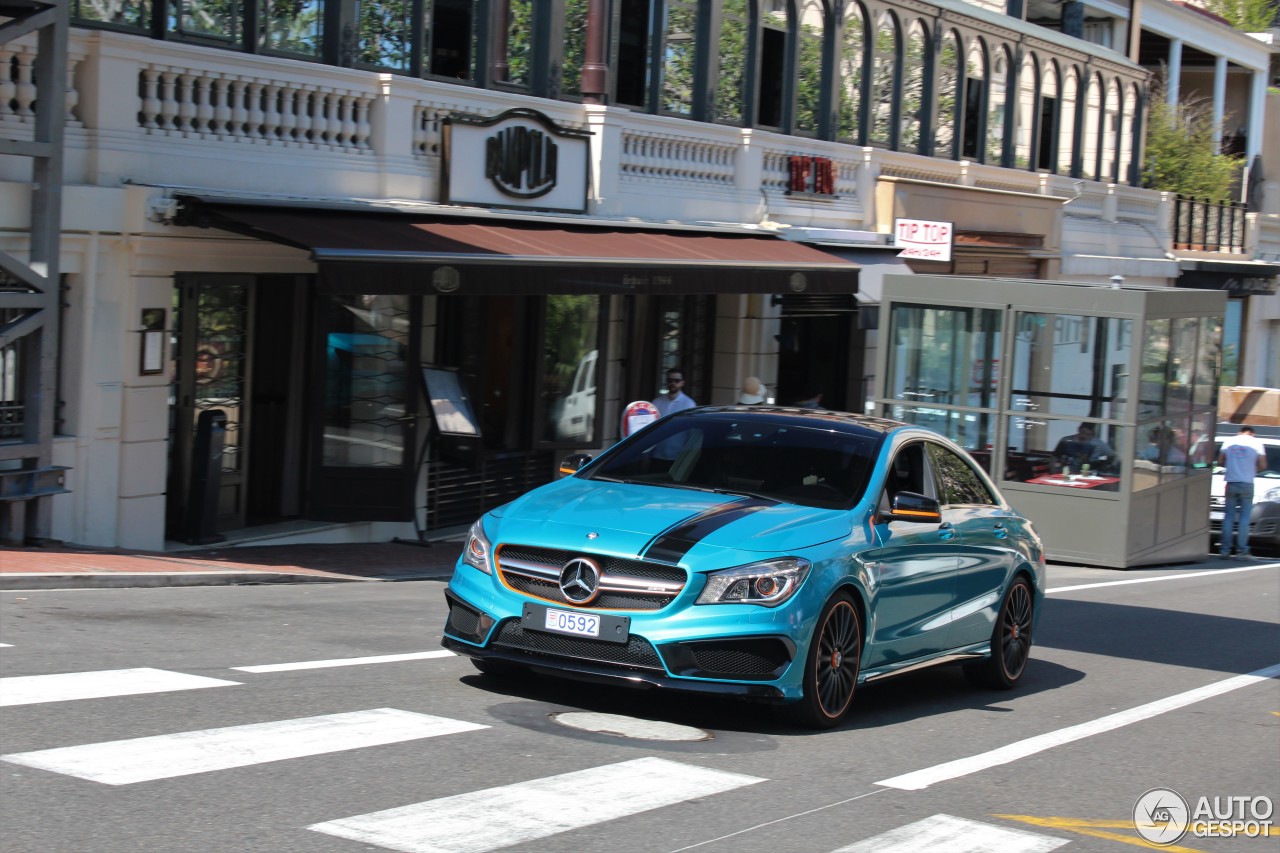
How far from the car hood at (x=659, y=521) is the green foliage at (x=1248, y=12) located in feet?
164

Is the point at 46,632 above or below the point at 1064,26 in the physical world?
below

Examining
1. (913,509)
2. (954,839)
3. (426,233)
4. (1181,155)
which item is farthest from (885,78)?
(954,839)

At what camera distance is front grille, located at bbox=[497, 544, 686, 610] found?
770cm

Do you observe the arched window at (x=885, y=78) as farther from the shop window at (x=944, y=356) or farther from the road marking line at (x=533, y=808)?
the road marking line at (x=533, y=808)

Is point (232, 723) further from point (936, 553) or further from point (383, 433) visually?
point (383, 433)

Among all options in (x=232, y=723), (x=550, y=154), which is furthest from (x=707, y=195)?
(x=232, y=723)

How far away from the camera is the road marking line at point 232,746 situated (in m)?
6.22

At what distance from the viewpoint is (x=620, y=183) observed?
20469 mm

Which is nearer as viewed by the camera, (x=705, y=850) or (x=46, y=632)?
(x=705, y=850)

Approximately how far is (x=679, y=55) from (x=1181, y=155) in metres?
21.8

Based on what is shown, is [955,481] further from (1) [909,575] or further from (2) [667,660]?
(2) [667,660]

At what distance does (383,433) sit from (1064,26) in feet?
80.3

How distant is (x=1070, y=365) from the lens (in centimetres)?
1922

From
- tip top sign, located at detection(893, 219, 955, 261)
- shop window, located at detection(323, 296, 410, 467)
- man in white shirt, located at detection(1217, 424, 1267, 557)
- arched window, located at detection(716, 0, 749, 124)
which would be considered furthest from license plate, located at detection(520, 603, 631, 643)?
tip top sign, located at detection(893, 219, 955, 261)
